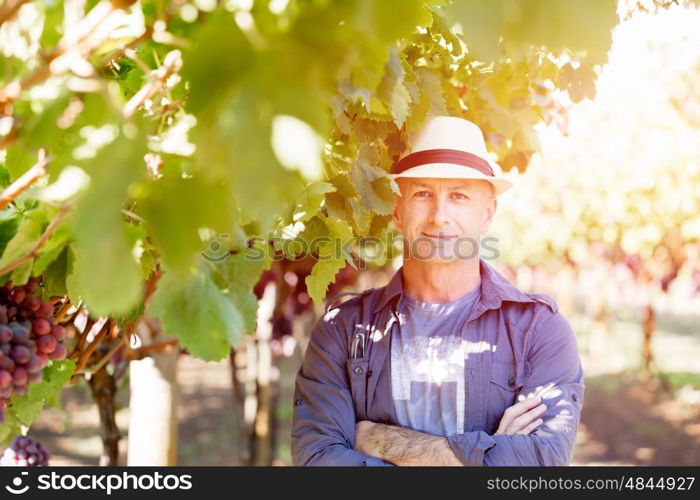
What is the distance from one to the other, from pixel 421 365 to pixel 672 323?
73.4 feet

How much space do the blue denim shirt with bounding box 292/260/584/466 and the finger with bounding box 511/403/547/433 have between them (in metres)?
0.03

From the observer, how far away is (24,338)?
1.61 meters

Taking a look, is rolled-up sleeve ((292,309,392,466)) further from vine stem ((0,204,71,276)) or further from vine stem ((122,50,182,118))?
vine stem ((122,50,182,118))

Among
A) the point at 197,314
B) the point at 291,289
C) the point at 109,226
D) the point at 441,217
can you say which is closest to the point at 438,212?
the point at 441,217

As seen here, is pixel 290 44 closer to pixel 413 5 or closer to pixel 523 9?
pixel 413 5

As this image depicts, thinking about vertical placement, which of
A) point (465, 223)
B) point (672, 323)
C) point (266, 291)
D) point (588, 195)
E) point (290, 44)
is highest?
point (672, 323)

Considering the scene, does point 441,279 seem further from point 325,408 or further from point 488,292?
point 325,408

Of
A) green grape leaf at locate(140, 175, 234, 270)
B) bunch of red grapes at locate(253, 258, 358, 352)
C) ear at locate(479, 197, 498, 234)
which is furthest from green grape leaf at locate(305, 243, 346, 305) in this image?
bunch of red grapes at locate(253, 258, 358, 352)

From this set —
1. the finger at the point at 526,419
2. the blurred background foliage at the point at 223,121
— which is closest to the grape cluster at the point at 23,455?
the blurred background foliage at the point at 223,121

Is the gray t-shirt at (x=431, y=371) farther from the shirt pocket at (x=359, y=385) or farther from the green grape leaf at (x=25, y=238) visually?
the green grape leaf at (x=25, y=238)

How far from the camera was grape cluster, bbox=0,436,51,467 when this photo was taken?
2.90 m
